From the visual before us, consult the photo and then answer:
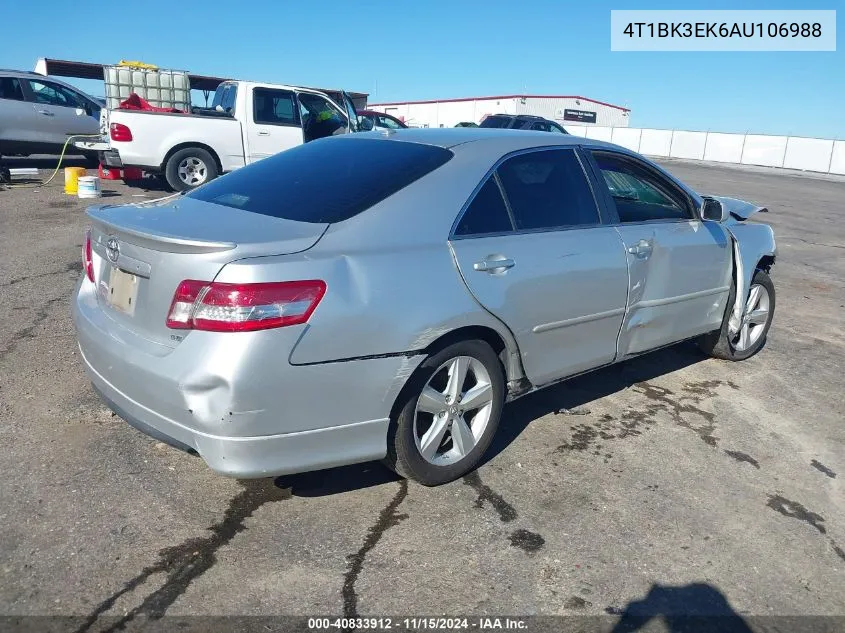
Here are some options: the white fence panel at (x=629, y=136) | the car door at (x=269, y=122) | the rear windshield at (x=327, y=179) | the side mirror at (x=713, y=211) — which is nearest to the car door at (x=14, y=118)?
the car door at (x=269, y=122)

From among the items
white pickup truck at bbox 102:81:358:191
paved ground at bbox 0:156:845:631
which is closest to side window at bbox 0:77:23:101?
white pickup truck at bbox 102:81:358:191

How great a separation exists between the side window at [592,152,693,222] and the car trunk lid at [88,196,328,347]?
2.03m

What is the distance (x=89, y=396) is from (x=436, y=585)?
8.04 feet

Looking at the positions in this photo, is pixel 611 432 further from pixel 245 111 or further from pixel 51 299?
pixel 245 111

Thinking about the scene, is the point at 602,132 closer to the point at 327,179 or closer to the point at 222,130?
the point at 222,130

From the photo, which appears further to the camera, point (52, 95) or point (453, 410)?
point (52, 95)

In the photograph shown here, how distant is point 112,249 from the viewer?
299 centimetres

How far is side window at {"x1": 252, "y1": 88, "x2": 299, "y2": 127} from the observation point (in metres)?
11.7

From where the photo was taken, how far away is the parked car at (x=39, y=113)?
44.5 feet

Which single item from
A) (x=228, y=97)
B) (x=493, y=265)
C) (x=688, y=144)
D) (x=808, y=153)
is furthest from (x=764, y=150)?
(x=493, y=265)

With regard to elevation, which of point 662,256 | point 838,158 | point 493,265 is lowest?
point 838,158

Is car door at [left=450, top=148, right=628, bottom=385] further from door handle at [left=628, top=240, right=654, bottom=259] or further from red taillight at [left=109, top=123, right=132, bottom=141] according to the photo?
red taillight at [left=109, top=123, right=132, bottom=141]

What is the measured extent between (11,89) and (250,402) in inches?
556

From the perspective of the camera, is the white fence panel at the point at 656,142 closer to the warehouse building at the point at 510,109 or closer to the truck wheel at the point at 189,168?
the warehouse building at the point at 510,109
